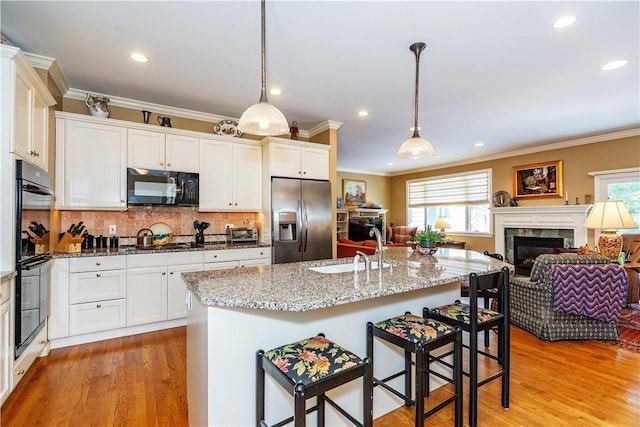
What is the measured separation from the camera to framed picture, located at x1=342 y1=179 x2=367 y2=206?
8.50m

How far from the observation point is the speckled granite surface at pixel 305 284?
129cm

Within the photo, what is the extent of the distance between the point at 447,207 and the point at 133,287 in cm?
693

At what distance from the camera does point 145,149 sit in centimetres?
351

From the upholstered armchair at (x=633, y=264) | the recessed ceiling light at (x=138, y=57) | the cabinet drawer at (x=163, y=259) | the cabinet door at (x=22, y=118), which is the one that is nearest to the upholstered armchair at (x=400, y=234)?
the upholstered armchair at (x=633, y=264)

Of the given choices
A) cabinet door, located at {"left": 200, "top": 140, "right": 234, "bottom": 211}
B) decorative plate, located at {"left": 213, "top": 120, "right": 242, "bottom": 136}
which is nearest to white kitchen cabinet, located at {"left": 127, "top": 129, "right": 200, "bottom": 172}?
cabinet door, located at {"left": 200, "top": 140, "right": 234, "bottom": 211}

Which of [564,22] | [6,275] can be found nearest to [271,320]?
[6,275]

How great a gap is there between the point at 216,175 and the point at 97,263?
158cm

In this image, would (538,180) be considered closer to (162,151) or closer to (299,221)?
(299,221)

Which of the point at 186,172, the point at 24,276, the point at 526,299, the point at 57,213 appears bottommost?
the point at 526,299

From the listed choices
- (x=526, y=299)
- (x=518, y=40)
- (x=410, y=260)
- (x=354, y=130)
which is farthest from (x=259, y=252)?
(x=518, y=40)

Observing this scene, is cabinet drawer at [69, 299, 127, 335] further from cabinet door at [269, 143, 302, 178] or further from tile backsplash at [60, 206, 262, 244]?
cabinet door at [269, 143, 302, 178]

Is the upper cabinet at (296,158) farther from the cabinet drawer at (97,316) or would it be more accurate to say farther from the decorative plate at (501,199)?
the decorative plate at (501,199)

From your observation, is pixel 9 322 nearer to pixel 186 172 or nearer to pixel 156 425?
pixel 156 425

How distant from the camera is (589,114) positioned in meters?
4.12
